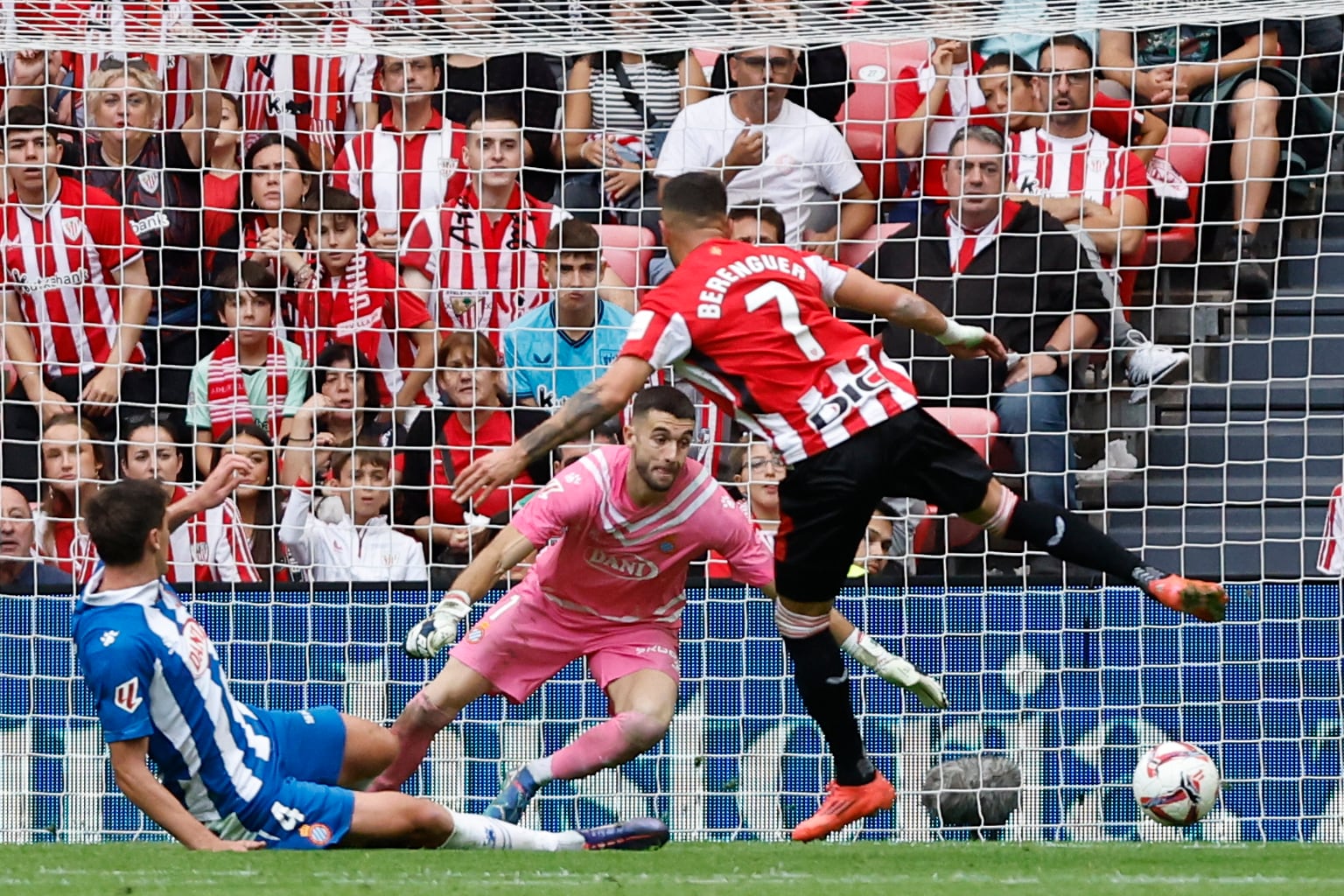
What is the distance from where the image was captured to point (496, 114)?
938cm

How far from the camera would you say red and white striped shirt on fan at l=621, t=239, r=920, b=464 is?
19.3 feet

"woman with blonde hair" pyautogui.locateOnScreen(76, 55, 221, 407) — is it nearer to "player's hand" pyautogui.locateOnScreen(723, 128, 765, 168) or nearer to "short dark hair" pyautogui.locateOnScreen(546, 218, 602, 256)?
"short dark hair" pyautogui.locateOnScreen(546, 218, 602, 256)

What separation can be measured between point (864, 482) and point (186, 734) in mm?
2126

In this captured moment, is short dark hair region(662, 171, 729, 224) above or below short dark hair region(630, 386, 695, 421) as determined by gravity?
above

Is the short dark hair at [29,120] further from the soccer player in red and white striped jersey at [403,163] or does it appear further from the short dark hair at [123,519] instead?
the short dark hair at [123,519]

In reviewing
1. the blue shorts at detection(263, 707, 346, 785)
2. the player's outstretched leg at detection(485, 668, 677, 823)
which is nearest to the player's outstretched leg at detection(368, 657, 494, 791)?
the player's outstretched leg at detection(485, 668, 677, 823)

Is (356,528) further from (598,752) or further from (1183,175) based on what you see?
(1183,175)

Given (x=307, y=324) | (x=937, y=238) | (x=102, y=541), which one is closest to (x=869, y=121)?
(x=937, y=238)

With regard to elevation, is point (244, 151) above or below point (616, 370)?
above

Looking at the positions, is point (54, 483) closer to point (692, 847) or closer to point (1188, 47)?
point (692, 847)

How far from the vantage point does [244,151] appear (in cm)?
950

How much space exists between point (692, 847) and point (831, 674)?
41.7 inches

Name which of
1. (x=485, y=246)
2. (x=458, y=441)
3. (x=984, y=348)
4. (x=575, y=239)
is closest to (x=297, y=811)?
(x=984, y=348)

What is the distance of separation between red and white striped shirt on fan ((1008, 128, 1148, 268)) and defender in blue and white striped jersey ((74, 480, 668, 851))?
4.66 m
